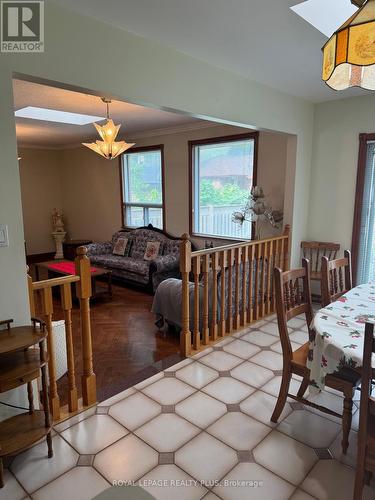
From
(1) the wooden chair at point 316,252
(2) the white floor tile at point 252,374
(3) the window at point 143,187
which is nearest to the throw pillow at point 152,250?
(3) the window at point 143,187

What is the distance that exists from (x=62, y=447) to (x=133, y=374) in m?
0.94

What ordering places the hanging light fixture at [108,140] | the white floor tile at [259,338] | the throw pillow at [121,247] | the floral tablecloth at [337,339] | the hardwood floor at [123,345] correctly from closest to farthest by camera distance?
the floral tablecloth at [337,339]
the hardwood floor at [123,345]
the white floor tile at [259,338]
the hanging light fixture at [108,140]
the throw pillow at [121,247]

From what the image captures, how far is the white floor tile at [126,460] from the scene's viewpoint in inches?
71.0

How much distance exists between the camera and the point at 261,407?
7.71ft

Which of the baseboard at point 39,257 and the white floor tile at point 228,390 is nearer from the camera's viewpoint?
the white floor tile at point 228,390

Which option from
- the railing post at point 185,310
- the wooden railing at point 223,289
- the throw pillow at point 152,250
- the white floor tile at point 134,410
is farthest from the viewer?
the throw pillow at point 152,250

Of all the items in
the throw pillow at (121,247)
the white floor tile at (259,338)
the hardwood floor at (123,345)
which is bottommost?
the hardwood floor at (123,345)

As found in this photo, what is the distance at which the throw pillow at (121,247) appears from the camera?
622 cm

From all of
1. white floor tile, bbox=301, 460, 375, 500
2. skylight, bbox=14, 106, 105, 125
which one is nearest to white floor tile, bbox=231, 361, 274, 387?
white floor tile, bbox=301, 460, 375, 500

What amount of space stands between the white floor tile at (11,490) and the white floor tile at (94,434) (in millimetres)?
330

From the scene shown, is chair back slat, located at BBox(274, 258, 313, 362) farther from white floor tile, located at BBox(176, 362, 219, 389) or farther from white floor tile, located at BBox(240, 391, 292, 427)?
white floor tile, located at BBox(176, 362, 219, 389)

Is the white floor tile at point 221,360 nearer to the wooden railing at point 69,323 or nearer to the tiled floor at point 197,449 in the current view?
the tiled floor at point 197,449

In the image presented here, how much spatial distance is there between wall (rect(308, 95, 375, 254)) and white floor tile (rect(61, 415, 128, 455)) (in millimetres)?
3320

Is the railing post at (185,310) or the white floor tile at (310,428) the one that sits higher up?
the railing post at (185,310)
